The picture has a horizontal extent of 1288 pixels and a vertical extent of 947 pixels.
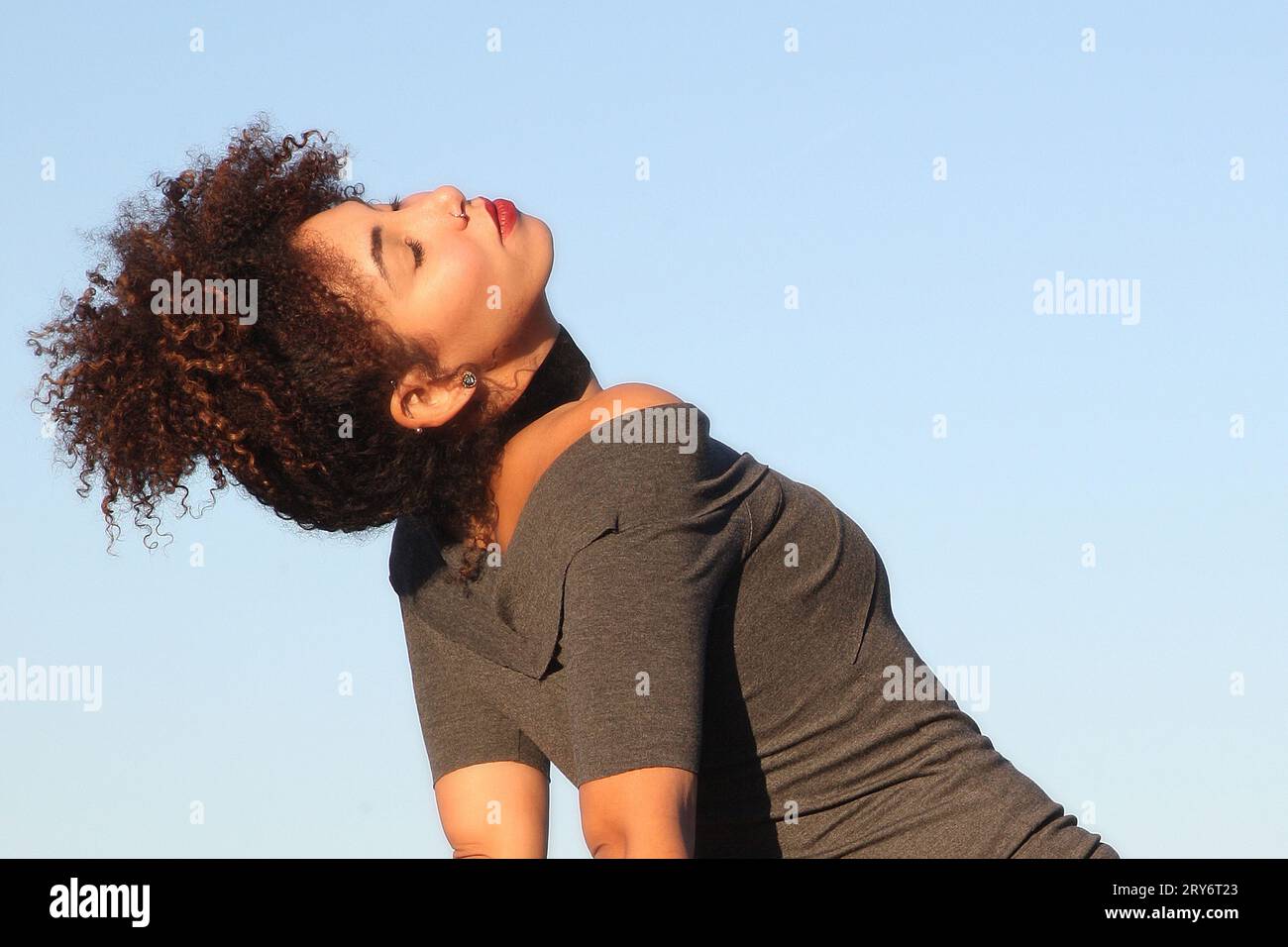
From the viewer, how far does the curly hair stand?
3275 millimetres

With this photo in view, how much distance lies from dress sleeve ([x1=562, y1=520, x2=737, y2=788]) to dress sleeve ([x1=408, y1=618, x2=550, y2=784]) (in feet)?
2.56

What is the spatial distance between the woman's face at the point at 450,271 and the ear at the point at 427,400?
5 cm

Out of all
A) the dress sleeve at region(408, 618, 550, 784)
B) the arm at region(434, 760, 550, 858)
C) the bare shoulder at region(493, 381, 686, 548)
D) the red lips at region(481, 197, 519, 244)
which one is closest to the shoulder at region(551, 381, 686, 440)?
the bare shoulder at region(493, 381, 686, 548)

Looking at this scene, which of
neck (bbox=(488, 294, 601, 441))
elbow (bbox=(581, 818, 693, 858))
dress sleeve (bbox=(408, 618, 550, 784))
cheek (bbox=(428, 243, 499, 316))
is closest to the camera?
elbow (bbox=(581, 818, 693, 858))

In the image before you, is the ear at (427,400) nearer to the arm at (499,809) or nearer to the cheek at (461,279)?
the cheek at (461,279)

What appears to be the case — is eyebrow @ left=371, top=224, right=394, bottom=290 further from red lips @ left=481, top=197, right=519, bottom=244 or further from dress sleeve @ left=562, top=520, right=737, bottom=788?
dress sleeve @ left=562, top=520, right=737, bottom=788

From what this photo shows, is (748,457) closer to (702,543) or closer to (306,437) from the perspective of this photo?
(702,543)

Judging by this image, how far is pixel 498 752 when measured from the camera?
3588 mm

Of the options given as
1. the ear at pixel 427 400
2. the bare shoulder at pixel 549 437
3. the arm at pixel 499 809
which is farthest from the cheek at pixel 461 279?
the arm at pixel 499 809

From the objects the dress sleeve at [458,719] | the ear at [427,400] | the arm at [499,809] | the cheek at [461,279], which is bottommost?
the arm at [499,809]

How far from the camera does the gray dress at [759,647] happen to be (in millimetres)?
2816

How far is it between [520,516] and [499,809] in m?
0.78
